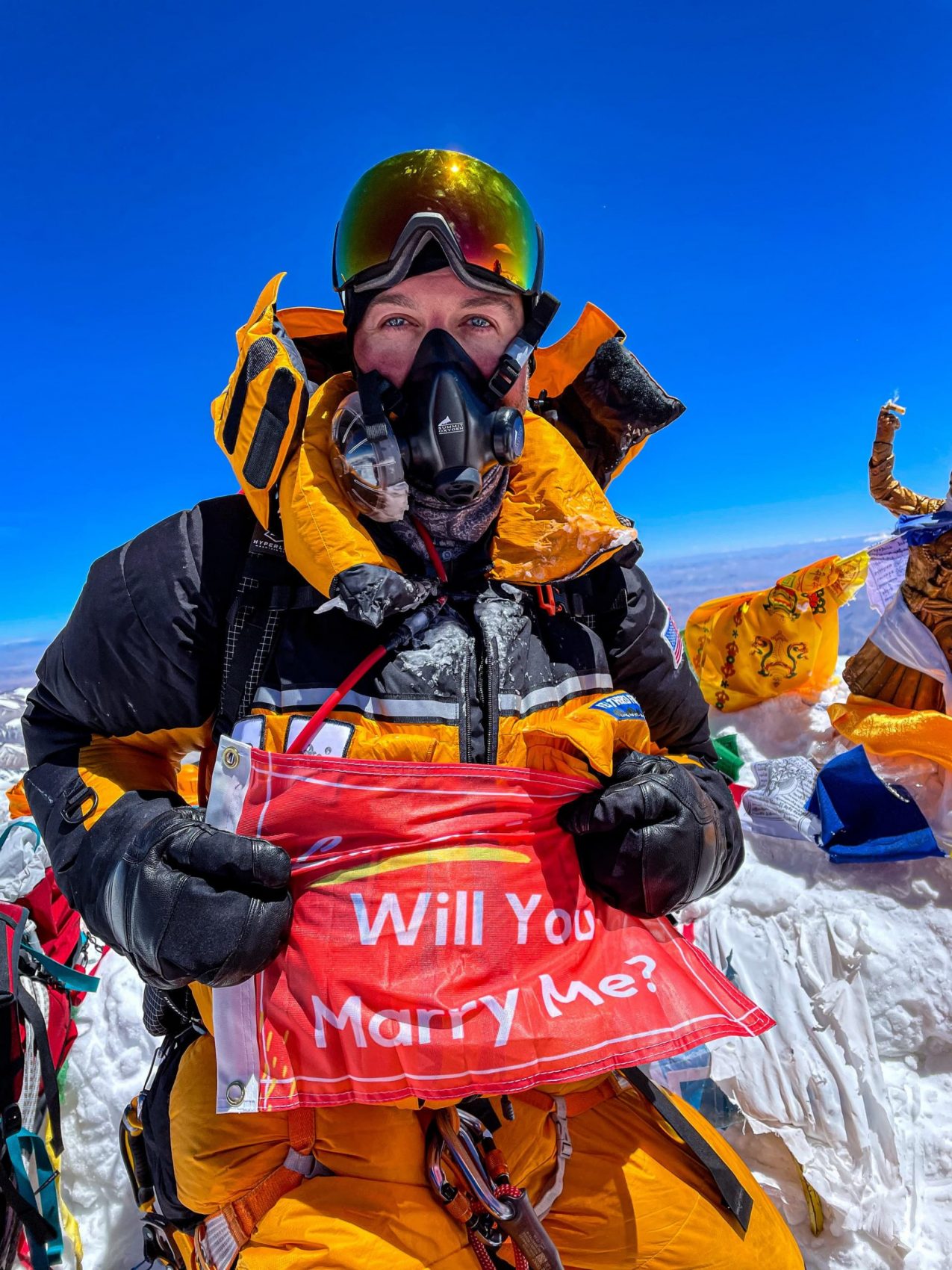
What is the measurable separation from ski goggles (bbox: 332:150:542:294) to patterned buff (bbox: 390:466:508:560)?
15.2 inches

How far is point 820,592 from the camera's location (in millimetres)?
4250

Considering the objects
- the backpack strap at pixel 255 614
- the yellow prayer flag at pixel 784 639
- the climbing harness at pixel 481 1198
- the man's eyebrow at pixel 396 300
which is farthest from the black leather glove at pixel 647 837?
the yellow prayer flag at pixel 784 639

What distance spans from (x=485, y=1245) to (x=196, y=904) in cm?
76

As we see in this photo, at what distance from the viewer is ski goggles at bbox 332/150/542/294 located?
1380 millimetres

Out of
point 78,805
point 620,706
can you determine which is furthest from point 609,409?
point 78,805

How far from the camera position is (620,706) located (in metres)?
1.34

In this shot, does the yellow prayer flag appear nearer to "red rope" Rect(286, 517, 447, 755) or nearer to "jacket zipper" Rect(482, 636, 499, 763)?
A: "jacket zipper" Rect(482, 636, 499, 763)

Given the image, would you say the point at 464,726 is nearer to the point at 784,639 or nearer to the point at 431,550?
the point at 431,550

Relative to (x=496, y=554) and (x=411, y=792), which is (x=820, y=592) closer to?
(x=496, y=554)

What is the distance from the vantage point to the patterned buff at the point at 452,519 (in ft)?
4.59

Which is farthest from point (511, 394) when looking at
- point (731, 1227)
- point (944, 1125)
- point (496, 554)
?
point (944, 1125)

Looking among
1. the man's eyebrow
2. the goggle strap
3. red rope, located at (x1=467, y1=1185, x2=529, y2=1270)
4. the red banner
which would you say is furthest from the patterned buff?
red rope, located at (x1=467, y1=1185, x2=529, y2=1270)

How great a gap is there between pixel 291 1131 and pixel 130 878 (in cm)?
50

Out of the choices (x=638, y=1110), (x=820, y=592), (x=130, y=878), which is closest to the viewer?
(x=130, y=878)
